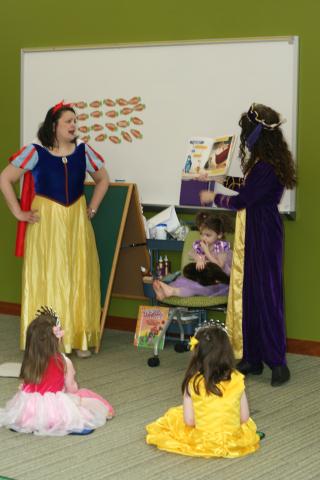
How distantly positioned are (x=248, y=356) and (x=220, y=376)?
4.41 feet

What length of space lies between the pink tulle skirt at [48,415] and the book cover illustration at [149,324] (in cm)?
169

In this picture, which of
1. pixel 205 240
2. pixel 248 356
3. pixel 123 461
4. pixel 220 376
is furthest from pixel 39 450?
pixel 205 240

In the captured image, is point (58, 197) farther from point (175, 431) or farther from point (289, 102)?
point (175, 431)

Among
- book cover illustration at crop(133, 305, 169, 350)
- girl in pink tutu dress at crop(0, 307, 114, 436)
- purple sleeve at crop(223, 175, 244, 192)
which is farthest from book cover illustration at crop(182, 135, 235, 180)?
girl in pink tutu dress at crop(0, 307, 114, 436)

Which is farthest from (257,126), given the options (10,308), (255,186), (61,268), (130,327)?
(10,308)

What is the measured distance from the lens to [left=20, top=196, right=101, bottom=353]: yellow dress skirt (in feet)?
17.8

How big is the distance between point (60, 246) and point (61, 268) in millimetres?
138

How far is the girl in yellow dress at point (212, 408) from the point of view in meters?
3.63

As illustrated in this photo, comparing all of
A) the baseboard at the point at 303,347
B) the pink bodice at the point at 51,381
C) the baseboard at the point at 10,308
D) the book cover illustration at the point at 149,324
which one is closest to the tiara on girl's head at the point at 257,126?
the book cover illustration at the point at 149,324

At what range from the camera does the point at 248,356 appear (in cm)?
500

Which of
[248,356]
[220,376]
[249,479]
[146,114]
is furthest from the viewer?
[146,114]

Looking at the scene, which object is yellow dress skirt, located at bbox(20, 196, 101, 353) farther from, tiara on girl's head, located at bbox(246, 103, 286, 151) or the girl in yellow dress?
the girl in yellow dress

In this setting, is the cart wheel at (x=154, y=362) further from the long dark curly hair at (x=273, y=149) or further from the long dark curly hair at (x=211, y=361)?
the long dark curly hair at (x=211, y=361)

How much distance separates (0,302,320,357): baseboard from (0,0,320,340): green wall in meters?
0.04
